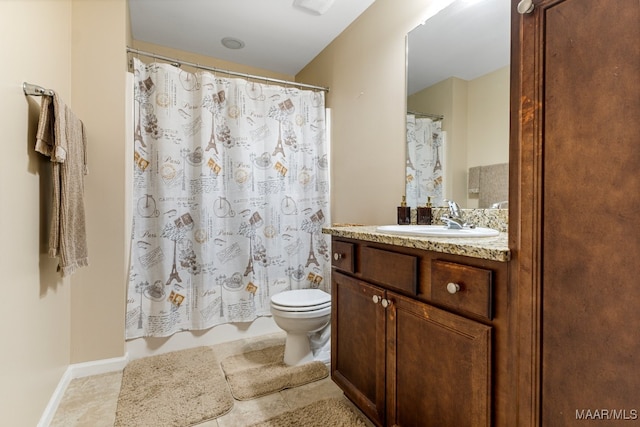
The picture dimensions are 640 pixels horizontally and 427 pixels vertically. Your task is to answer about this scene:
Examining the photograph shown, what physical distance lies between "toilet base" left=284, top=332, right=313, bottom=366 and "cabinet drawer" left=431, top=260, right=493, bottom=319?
117cm

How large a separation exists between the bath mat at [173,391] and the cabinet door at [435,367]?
3.01 ft

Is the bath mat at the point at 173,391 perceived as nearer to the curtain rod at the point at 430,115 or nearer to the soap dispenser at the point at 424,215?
the soap dispenser at the point at 424,215

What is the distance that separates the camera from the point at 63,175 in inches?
53.9

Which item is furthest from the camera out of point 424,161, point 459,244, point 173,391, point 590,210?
point 424,161

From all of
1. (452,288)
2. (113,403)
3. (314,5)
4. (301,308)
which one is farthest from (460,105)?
(113,403)

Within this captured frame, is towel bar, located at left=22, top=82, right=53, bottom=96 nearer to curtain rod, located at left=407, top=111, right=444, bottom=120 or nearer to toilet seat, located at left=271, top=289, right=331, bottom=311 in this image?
toilet seat, located at left=271, top=289, right=331, bottom=311

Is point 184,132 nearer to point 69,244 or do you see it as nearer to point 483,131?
point 69,244

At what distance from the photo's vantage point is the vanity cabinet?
0.81 metres

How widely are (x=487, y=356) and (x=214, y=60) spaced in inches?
122

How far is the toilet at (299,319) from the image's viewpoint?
180 centimetres

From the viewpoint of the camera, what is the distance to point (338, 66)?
2441mm

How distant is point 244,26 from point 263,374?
2.47 meters

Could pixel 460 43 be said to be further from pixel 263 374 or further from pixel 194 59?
pixel 194 59

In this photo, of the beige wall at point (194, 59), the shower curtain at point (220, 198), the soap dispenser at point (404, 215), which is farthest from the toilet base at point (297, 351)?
the beige wall at point (194, 59)
